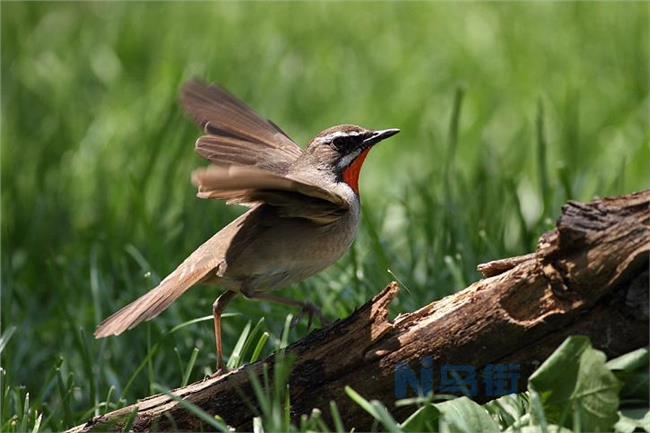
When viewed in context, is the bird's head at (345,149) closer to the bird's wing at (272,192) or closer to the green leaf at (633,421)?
the bird's wing at (272,192)

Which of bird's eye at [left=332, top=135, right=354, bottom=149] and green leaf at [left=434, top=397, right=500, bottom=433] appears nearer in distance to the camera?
green leaf at [left=434, top=397, right=500, bottom=433]

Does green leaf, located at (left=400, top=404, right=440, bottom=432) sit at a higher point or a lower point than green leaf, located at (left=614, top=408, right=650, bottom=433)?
higher

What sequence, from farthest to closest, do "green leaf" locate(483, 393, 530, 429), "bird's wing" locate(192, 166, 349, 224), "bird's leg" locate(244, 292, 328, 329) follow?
"bird's leg" locate(244, 292, 328, 329) < "green leaf" locate(483, 393, 530, 429) < "bird's wing" locate(192, 166, 349, 224)

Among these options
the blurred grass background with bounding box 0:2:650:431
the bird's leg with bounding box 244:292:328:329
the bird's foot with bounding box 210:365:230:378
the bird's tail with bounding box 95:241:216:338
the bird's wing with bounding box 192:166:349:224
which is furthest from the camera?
the blurred grass background with bounding box 0:2:650:431

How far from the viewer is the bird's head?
5.24 metres

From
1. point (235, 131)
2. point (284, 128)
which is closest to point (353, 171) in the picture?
point (235, 131)

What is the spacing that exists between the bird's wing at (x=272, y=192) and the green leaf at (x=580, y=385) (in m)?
1.08

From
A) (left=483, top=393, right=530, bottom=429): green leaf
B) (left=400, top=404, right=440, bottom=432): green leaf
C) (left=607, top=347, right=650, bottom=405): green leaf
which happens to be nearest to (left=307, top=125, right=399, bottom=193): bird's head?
(left=483, top=393, right=530, bottom=429): green leaf

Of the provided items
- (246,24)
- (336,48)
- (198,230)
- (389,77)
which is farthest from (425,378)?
(246,24)

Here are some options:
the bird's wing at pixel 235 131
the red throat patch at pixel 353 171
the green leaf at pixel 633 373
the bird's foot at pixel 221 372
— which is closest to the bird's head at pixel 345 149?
the red throat patch at pixel 353 171

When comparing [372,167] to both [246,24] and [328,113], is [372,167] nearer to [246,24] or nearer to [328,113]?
[328,113]

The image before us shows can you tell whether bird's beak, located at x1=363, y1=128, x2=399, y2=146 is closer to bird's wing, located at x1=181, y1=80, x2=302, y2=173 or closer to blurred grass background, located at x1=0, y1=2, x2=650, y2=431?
bird's wing, located at x1=181, y1=80, x2=302, y2=173

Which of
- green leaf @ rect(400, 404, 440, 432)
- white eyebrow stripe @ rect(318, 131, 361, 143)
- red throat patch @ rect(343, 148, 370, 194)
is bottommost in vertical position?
green leaf @ rect(400, 404, 440, 432)

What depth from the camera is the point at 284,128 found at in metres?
8.67
